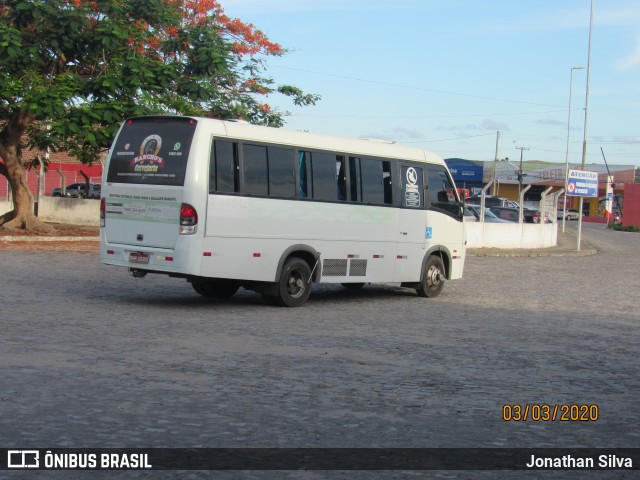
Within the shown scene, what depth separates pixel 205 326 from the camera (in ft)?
38.6

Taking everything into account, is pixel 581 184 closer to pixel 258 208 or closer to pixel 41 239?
pixel 41 239

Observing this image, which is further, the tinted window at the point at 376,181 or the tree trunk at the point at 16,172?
the tree trunk at the point at 16,172

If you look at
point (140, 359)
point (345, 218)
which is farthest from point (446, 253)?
point (140, 359)

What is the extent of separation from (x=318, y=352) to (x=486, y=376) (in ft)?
6.31

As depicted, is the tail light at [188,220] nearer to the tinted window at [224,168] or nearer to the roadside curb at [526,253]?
the tinted window at [224,168]

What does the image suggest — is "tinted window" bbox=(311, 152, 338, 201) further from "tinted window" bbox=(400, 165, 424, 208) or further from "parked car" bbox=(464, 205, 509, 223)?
"parked car" bbox=(464, 205, 509, 223)

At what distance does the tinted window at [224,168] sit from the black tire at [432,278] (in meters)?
4.69

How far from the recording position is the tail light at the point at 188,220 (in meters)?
12.9

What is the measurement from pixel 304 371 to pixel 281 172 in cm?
588

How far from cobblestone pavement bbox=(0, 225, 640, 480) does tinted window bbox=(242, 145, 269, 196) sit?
5.82 feet

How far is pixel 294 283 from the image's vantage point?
14492 mm

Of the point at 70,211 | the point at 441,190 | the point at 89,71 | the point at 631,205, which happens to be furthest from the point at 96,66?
the point at 631,205

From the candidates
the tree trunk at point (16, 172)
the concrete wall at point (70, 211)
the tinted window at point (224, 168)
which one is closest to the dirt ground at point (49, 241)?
the tree trunk at point (16, 172)

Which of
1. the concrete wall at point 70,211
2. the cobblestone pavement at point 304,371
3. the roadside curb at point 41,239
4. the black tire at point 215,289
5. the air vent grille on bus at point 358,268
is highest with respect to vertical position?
the concrete wall at point 70,211
